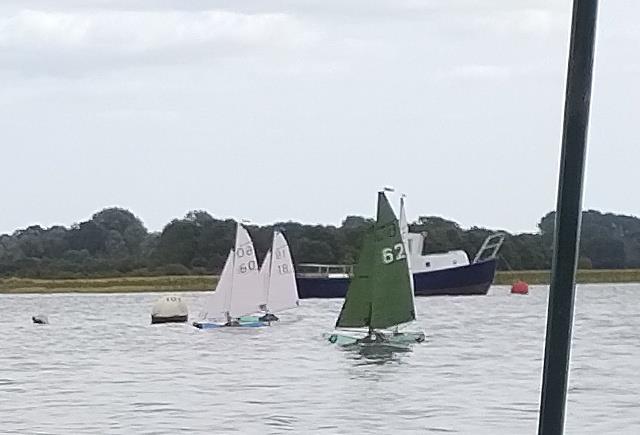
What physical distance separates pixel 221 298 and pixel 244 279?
0.50m

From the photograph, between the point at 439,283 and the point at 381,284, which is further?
the point at 439,283

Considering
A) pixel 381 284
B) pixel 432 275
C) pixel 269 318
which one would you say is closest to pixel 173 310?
pixel 269 318

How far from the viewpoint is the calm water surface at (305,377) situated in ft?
28.3

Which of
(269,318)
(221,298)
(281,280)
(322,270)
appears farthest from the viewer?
(322,270)

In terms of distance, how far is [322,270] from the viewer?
17.2 metres

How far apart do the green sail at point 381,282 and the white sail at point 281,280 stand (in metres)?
3.74

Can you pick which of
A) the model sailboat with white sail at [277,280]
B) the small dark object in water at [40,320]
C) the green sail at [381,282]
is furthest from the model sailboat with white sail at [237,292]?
the small dark object in water at [40,320]

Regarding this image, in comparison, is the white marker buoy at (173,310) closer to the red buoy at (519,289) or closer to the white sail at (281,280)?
the white sail at (281,280)

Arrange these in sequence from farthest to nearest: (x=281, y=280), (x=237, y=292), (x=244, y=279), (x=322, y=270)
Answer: (x=322, y=270), (x=281, y=280), (x=237, y=292), (x=244, y=279)

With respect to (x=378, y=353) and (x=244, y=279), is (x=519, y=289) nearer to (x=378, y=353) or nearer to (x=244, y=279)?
(x=244, y=279)

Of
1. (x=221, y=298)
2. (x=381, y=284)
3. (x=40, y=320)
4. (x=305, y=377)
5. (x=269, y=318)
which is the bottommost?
(x=305, y=377)

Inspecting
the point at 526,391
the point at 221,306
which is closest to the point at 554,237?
the point at 526,391

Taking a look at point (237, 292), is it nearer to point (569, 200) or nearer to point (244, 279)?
point (244, 279)

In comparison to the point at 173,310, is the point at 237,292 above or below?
above
